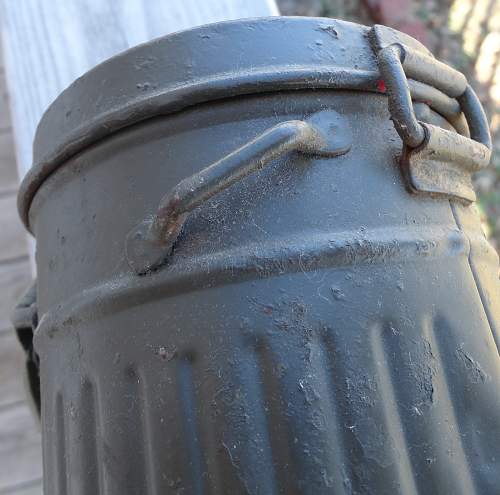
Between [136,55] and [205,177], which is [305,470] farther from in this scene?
[136,55]

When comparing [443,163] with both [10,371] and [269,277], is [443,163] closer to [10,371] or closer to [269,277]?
[269,277]

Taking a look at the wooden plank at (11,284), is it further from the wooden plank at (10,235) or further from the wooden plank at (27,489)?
the wooden plank at (27,489)

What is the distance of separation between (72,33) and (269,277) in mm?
728

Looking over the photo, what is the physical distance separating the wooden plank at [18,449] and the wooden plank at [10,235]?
0.34 m

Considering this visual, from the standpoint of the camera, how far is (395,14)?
227 cm

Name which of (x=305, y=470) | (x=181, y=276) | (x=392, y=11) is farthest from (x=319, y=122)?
(x=392, y=11)

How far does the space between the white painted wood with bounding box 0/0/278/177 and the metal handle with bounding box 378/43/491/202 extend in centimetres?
48

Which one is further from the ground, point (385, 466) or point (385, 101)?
point (385, 101)

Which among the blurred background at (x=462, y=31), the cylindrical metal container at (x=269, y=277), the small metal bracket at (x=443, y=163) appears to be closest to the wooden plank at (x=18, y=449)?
the cylindrical metal container at (x=269, y=277)

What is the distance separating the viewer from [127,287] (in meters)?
0.56

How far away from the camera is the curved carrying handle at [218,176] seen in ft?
1.68

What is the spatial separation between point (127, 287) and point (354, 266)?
20cm

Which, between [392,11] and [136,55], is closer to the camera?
[136,55]

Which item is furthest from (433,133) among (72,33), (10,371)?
(10,371)
